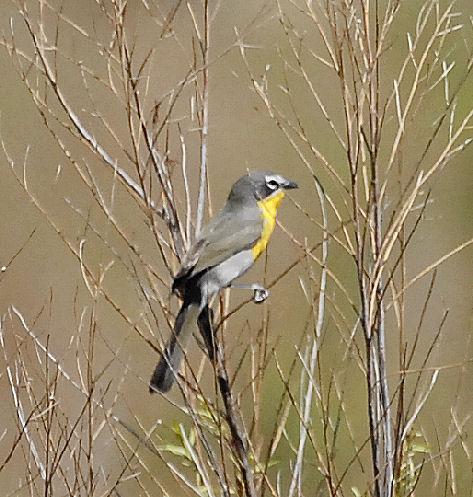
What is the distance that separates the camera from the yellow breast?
14.9 ft

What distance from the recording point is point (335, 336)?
8.74 meters

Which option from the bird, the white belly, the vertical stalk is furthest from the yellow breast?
the vertical stalk

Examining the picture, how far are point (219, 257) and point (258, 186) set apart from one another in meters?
0.68

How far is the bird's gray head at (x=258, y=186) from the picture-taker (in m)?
4.67

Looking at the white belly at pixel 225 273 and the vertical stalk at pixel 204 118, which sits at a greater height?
the vertical stalk at pixel 204 118

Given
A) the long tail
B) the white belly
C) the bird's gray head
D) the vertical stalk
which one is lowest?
the long tail

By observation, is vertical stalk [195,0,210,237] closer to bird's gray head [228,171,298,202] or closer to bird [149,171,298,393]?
bird [149,171,298,393]

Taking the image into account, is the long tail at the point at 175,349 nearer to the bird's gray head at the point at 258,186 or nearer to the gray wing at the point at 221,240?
the gray wing at the point at 221,240

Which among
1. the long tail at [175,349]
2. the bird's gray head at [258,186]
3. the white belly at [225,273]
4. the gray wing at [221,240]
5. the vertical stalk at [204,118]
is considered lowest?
the long tail at [175,349]

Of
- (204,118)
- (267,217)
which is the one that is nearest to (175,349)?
(204,118)

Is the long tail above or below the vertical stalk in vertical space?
below

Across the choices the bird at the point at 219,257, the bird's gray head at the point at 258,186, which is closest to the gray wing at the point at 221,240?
the bird at the point at 219,257

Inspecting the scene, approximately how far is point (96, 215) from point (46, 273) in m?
0.62

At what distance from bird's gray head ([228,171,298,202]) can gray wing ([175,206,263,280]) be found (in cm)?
12
